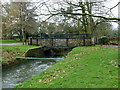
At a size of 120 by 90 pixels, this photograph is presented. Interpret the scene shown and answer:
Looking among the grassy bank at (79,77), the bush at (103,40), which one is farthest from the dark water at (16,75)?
the bush at (103,40)

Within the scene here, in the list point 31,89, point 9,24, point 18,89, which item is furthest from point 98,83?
point 9,24

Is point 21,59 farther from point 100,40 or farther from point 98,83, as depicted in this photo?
point 100,40

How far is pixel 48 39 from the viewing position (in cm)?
1493

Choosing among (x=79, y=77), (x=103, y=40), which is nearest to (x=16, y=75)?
Result: (x=79, y=77)

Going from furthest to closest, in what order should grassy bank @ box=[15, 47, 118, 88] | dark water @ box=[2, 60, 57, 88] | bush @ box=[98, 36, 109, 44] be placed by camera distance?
bush @ box=[98, 36, 109, 44] → dark water @ box=[2, 60, 57, 88] → grassy bank @ box=[15, 47, 118, 88]

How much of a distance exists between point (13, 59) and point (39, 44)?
624 centimetres

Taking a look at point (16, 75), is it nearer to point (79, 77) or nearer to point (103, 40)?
point (79, 77)

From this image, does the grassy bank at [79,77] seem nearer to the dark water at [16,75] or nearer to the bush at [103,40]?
the dark water at [16,75]

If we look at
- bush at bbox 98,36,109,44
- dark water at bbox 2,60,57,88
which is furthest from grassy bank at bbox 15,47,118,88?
bush at bbox 98,36,109,44

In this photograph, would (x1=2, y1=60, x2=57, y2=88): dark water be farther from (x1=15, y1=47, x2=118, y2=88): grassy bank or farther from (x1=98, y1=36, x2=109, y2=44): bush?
(x1=98, y1=36, x2=109, y2=44): bush

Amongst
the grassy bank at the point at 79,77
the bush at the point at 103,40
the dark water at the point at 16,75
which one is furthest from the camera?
the bush at the point at 103,40

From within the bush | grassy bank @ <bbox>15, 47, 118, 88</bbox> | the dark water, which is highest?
the bush

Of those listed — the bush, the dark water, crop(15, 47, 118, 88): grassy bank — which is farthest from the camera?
the bush

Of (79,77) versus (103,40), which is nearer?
(79,77)
